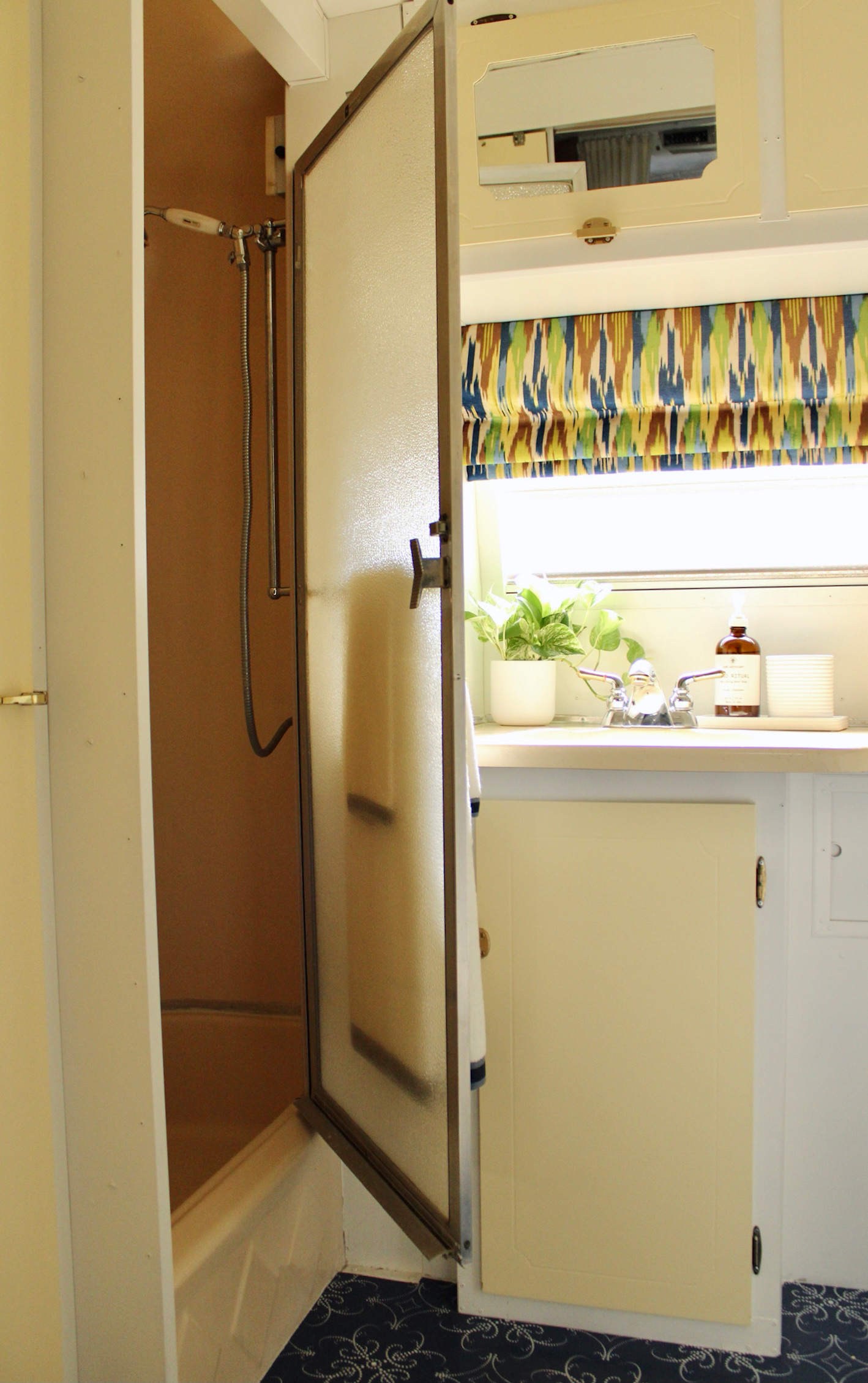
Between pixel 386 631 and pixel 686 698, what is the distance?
2.90 ft

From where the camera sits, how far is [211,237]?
2.11m

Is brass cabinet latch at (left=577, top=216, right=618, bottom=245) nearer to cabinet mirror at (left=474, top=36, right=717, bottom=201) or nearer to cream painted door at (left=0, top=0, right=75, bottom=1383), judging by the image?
cabinet mirror at (left=474, top=36, right=717, bottom=201)

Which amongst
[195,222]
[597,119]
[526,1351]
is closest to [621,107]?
[597,119]

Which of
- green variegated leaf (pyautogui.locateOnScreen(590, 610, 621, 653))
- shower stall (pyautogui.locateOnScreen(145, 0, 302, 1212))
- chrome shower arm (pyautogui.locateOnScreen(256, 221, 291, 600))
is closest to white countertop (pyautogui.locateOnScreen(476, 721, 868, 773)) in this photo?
green variegated leaf (pyautogui.locateOnScreen(590, 610, 621, 653))

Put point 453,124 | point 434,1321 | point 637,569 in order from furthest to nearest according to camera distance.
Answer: point 637,569
point 434,1321
point 453,124

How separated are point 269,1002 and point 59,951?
992 mm

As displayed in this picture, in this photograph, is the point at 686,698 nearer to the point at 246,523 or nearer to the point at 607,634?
the point at 607,634

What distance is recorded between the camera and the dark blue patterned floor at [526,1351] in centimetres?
161

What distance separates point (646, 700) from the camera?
207 centimetres

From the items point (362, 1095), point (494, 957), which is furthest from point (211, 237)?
point (362, 1095)

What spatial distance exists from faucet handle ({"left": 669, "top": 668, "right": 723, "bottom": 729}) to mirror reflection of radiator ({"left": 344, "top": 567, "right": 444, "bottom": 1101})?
81 cm

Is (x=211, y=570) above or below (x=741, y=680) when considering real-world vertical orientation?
above

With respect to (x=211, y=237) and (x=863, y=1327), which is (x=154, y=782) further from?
(x=863, y=1327)

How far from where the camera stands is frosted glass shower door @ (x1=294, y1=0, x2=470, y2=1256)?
4.09ft
